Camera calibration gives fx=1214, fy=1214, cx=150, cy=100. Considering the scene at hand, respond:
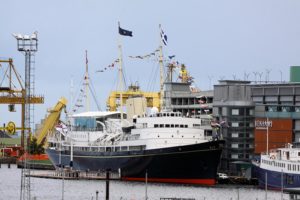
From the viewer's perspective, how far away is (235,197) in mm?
125812

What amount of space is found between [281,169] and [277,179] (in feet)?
6.71

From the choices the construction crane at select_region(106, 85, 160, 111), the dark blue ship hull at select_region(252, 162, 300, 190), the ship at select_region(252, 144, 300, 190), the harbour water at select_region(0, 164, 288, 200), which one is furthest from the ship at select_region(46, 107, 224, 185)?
the construction crane at select_region(106, 85, 160, 111)

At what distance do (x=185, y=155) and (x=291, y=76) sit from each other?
34.9 metres

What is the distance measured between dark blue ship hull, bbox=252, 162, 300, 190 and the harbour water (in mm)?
1390

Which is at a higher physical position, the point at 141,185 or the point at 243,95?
the point at 243,95

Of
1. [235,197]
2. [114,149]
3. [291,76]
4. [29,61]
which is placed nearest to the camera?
[29,61]

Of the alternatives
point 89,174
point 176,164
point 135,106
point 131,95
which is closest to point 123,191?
point 176,164

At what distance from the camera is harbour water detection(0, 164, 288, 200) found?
→ 124 m

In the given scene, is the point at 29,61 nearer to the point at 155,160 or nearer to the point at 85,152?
the point at 155,160

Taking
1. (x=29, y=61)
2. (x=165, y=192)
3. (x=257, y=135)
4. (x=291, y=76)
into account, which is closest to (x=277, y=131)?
(x=257, y=135)

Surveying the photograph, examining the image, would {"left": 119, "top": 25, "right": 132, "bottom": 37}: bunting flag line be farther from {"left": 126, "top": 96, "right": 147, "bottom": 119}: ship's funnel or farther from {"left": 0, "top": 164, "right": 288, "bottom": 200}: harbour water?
{"left": 0, "top": 164, "right": 288, "bottom": 200}: harbour water

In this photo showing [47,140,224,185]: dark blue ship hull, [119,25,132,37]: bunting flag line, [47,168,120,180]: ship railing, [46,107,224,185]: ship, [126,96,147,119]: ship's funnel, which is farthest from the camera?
[126,96,147,119]: ship's funnel

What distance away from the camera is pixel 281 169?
440 ft

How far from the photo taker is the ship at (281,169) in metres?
133
